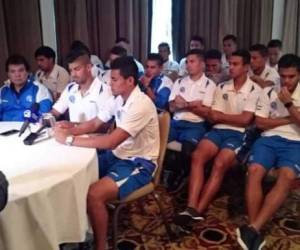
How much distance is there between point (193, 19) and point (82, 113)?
310 centimetres

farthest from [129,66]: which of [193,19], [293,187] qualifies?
[193,19]

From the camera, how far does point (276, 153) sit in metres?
2.75

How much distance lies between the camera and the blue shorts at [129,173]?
2.31m

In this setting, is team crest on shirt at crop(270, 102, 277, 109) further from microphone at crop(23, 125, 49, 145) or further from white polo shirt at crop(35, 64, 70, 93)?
white polo shirt at crop(35, 64, 70, 93)

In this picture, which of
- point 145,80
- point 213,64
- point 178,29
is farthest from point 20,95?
point 178,29

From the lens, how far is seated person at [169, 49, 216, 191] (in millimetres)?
3262

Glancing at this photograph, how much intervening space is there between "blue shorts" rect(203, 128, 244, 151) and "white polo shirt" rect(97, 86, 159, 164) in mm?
715

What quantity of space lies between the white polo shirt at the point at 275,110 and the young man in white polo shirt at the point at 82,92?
3.63ft

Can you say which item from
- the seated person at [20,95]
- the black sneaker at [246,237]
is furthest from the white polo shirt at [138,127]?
the seated person at [20,95]


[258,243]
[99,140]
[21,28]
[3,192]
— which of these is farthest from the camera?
[21,28]

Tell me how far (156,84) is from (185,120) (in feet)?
2.07

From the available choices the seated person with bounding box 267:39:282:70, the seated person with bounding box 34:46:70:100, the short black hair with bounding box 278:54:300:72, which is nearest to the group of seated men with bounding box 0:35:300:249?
the short black hair with bounding box 278:54:300:72

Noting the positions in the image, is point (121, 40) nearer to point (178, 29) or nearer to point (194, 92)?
point (178, 29)

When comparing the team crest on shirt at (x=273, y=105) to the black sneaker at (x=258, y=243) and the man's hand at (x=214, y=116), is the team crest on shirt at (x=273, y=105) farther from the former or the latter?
the black sneaker at (x=258, y=243)
